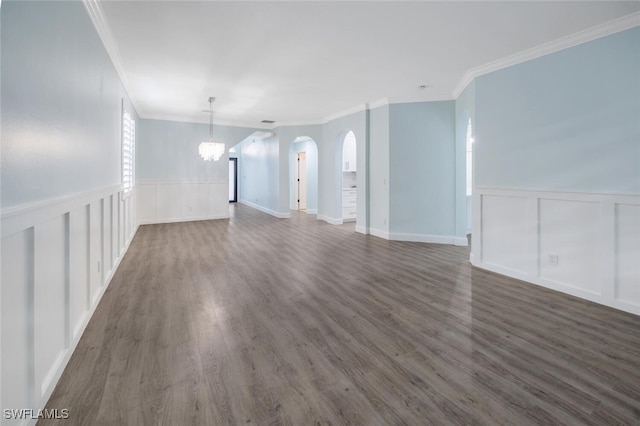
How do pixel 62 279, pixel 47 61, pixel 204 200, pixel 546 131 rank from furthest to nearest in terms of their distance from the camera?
1. pixel 204 200
2. pixel 546 131
3. pixel 62 279
4. pixel 47 61

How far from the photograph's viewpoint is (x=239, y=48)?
3.61m

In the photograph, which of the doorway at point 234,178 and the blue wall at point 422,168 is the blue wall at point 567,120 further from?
the doorway at point 234,178

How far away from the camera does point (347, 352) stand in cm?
217

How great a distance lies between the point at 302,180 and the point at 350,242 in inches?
228

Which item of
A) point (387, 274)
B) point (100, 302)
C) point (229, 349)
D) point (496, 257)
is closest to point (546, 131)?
point (496, 257)

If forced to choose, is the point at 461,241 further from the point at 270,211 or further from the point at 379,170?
the point at 270,211

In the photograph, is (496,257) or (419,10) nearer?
(419,10)

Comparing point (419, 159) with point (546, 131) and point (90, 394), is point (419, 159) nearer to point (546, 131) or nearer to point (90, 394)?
point (546, 131)

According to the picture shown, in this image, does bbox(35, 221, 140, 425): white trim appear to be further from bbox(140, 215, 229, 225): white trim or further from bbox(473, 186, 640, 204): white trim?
bbox(140, 215, 229, 225): white trim

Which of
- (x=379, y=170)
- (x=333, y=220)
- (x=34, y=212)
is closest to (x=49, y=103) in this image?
(x=34, y=212)

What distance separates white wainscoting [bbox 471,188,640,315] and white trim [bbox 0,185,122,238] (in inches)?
168

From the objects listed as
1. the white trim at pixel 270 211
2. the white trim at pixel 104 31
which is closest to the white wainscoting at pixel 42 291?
the white trim at pixel 104 31

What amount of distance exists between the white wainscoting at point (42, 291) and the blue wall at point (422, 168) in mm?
4748

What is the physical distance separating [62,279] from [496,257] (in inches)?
170
